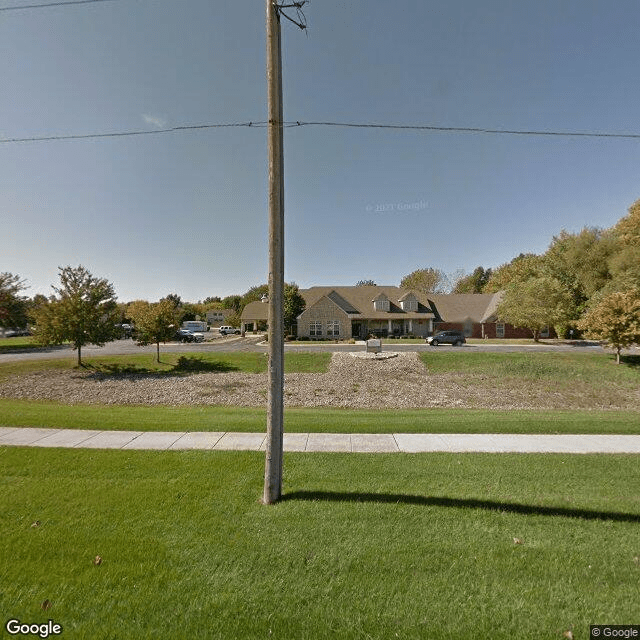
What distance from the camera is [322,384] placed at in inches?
667

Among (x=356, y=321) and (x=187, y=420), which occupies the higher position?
(x=356, y=321)

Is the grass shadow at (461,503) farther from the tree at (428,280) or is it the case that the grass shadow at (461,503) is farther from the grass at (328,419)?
the tree at (428,280)

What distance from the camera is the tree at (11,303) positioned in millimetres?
36231

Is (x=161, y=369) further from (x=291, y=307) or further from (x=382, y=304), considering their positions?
(x=382, y=304)

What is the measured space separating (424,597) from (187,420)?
745cm

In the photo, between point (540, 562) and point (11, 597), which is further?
point (540, 562)

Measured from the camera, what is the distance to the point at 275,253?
14.5 ft

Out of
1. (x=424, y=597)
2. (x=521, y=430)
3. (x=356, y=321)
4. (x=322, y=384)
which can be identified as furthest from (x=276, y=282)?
(x=356, y=321)

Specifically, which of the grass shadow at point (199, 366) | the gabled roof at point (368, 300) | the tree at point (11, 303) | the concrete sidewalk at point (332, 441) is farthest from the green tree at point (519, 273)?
the tree at point (11, 303)

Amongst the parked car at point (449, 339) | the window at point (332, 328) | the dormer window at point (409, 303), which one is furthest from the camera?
the dormer window at point (409, 303)

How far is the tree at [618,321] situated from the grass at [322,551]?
1883cm

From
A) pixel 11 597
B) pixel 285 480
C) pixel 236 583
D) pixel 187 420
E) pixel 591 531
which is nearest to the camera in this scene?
pixel 11 597

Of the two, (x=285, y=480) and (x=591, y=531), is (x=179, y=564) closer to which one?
(x=285, y=480)

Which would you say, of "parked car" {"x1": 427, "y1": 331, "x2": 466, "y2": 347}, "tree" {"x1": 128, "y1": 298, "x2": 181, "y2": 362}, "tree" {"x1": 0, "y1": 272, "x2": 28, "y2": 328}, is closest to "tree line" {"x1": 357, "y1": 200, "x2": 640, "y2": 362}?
"parked car" {"x1": 427, "y1": 331, "x2": 466, "y2": 347}
